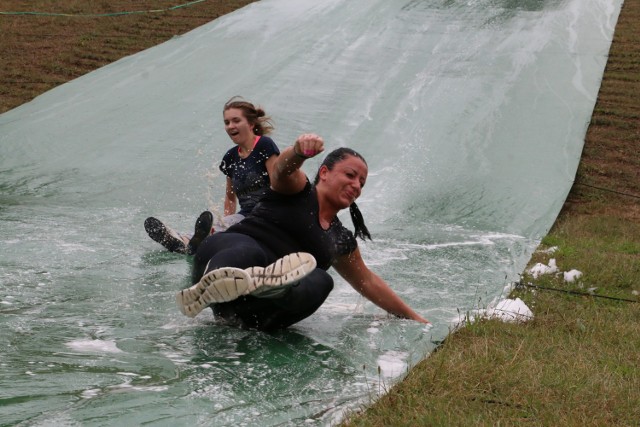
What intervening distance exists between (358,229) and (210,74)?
4986 mm

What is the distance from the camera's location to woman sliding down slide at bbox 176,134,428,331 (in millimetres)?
3240

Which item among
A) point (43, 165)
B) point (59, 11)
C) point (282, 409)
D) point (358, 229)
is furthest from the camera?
point (59, 11)

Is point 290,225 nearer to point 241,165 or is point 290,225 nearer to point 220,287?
point 220,287

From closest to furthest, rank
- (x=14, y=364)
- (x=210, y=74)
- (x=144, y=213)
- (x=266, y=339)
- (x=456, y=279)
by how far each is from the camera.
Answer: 1. (x=14, y=364)
2. (x=266, y=339)
3. (x=456, y=279)
4. (x=144, y=213)
5. (x=210, y=74)

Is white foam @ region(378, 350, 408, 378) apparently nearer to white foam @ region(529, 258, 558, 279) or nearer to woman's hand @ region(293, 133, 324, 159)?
woman's hand @ region(293, 133, 324, 159)

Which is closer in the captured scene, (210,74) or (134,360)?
(134,360)

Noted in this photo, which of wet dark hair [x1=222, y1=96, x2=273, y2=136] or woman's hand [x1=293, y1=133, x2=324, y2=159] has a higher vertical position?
woman's hand [x1=293, y1=133, x2=324, y2=159]

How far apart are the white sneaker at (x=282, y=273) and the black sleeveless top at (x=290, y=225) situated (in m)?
0.36

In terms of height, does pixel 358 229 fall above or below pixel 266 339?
above

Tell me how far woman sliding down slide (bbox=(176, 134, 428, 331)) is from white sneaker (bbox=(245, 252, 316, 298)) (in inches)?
2.8

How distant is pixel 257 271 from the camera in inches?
121

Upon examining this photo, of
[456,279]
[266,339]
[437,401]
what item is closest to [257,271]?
[266,339]

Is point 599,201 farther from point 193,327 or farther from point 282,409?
point 282,409

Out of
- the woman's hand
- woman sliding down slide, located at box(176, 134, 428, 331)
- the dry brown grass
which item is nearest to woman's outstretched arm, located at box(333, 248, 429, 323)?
woman sliding down slide, located at box(176, 134, 428, 331)
